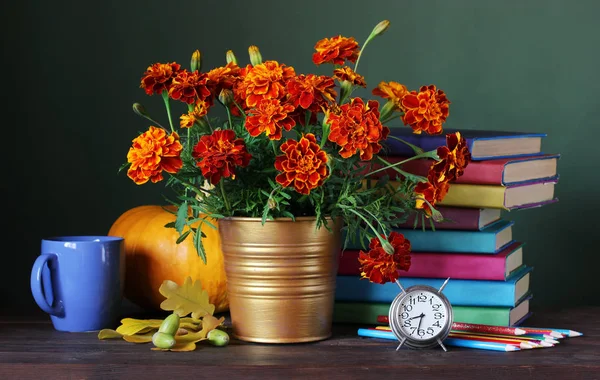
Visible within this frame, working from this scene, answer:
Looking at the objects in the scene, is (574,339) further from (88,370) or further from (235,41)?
(235,41)

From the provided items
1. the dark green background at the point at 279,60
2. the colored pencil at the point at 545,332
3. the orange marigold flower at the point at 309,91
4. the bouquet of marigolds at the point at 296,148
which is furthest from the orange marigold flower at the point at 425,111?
the dark green background at the point at 279,60

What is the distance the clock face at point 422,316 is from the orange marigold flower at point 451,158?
17 cm

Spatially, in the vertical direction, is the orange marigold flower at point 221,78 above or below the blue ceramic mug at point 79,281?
above

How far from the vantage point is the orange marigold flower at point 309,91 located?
1009 mm

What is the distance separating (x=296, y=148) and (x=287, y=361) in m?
0.26

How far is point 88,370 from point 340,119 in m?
0.43

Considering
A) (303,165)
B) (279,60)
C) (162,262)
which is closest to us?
(303,165)

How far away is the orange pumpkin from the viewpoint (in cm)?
129

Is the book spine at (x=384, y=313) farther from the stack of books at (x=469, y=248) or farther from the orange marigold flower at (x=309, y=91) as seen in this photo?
the orange marigold flower at (x=309, y=91)

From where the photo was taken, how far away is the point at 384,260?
1072 mm

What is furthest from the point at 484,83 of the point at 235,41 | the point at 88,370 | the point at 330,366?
the point at 88,370

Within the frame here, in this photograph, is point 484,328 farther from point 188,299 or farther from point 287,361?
point 188,299

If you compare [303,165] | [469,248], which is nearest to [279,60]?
[469,248]

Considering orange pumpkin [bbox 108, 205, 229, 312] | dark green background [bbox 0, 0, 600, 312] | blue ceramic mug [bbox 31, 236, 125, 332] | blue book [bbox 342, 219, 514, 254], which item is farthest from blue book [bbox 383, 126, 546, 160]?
dark green background [bbox 0, 0, 600, 312]
